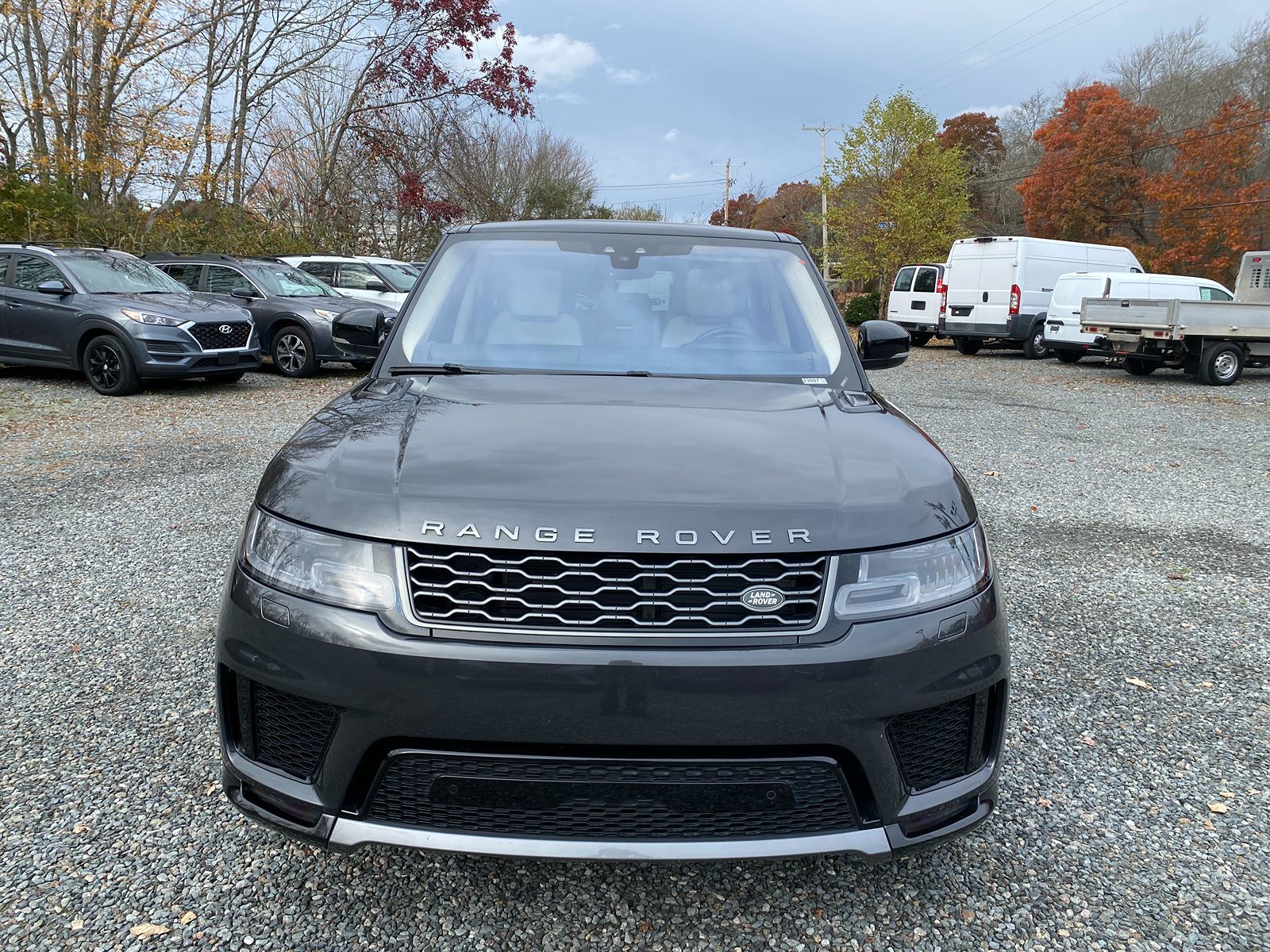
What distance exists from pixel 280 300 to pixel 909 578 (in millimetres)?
12460

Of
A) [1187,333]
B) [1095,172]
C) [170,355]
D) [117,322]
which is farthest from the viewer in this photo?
[1095,172]

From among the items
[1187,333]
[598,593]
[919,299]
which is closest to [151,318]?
[598,593]

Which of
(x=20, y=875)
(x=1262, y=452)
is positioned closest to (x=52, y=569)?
(x=20, y=875)

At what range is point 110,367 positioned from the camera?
10.6 meters

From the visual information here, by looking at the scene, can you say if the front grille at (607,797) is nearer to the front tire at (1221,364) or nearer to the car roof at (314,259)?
the car roof at (314,259)

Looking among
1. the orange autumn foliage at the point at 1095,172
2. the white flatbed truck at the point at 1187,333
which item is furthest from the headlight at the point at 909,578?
the orange autumn foliage at the point at 1095,172

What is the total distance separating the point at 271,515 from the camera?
6.37 feet

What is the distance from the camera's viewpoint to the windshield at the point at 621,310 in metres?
2.85

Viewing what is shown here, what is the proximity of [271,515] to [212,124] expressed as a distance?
68.1 feet

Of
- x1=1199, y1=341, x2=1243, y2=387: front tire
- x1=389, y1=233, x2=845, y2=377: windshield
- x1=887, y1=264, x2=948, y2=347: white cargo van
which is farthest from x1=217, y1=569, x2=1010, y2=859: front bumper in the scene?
x1=887, y1=264, x2=948, y2=347: white cargo van

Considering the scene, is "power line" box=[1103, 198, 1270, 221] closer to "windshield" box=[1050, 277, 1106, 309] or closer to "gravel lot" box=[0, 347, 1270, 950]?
"windshield" box=[1050, 277, 1106, 309]

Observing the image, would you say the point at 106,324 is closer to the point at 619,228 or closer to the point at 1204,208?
the point at 619,228

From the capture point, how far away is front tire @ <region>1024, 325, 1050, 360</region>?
18.7 meters

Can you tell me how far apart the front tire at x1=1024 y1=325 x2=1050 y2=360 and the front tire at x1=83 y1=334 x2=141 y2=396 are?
55.2 feet
